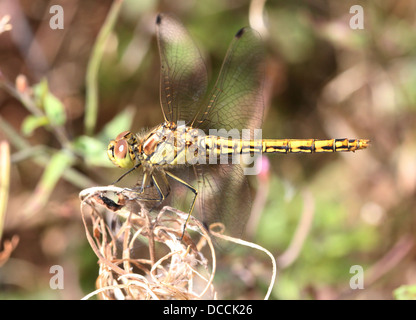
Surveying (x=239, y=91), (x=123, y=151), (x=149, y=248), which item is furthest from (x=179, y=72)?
(x=149, y=248)

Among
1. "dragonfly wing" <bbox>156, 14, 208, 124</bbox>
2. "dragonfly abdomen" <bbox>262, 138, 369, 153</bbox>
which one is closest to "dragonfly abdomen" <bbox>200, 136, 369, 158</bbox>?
"dragonfly abdomen" <bbox>262, 138, 369, 153</bbox>

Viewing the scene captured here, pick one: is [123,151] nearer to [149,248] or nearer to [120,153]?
[120,153]

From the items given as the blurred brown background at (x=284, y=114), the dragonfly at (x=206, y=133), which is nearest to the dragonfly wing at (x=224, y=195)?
the dragonfly at (x=206, y=133)

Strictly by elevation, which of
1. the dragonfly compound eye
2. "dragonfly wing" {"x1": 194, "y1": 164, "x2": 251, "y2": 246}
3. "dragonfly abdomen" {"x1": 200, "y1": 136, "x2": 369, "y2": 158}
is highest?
"dragonfly abdomen" {"x1": 200, "y1": 136, "x2": 369, "y2": 158}

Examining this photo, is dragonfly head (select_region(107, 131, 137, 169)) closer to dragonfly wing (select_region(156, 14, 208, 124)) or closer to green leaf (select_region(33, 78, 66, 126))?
dragonfly wing (select_region(156, 14, 208, 124))

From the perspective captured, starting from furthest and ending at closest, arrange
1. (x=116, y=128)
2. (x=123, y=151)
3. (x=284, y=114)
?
(x=284, y=114), (x=116, y=128), (x=123, y=151)
